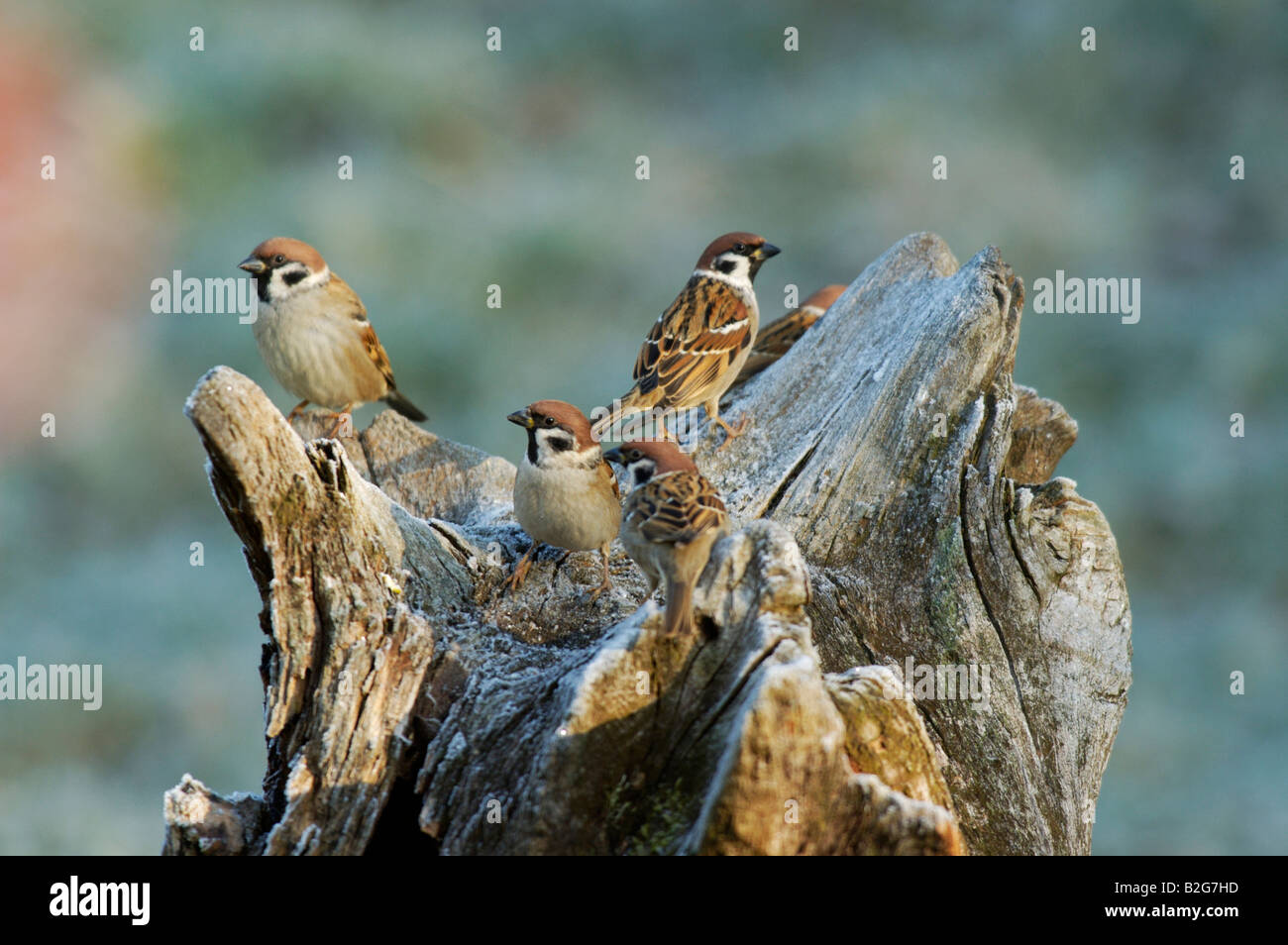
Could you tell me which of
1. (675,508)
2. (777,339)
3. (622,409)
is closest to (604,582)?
(675,508)

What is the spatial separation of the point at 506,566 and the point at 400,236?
8.28 metres

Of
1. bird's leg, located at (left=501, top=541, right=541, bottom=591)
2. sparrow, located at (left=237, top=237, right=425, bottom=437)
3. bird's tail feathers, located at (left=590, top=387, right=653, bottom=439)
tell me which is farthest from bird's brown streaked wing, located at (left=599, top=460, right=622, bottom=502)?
sparrow, located at (left=237, top=237, right=425, bottom=437)

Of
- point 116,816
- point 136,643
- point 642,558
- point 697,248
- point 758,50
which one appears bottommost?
point 116,816

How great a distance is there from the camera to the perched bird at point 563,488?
12.4 feet

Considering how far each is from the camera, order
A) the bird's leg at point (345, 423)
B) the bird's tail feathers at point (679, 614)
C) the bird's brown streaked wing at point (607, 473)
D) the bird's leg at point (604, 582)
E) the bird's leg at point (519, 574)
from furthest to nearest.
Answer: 1. the bird's leg at point (345, 423)
2. the bird's brown streaked wing at point (607, 473)
3. the bird's leg at point (604, 582)
4. the bird's leg at point (519, 574)
5. the bird's tail feathers at point (679, 614)

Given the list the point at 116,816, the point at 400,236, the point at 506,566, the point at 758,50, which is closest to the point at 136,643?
the point at 116,816

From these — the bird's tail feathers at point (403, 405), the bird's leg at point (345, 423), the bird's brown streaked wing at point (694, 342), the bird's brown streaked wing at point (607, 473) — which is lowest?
the bird's brown streaked wing at point (607, 473)

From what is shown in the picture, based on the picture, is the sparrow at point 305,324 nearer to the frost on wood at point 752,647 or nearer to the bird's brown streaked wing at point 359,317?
the bird's brown streaked wing at point 359,317

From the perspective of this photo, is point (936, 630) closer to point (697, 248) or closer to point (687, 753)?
point (687, 753)

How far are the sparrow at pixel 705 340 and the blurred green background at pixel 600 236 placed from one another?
13.5 ft

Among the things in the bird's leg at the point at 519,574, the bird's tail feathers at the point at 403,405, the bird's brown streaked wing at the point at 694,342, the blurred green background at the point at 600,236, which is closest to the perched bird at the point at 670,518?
the bird's leg at the point at 519,574

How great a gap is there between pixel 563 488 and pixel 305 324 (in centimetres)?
185

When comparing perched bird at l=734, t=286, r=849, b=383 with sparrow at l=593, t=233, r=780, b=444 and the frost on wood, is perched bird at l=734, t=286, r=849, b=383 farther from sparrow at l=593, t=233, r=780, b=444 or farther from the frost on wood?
the frost on wood

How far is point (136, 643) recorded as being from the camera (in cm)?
838
